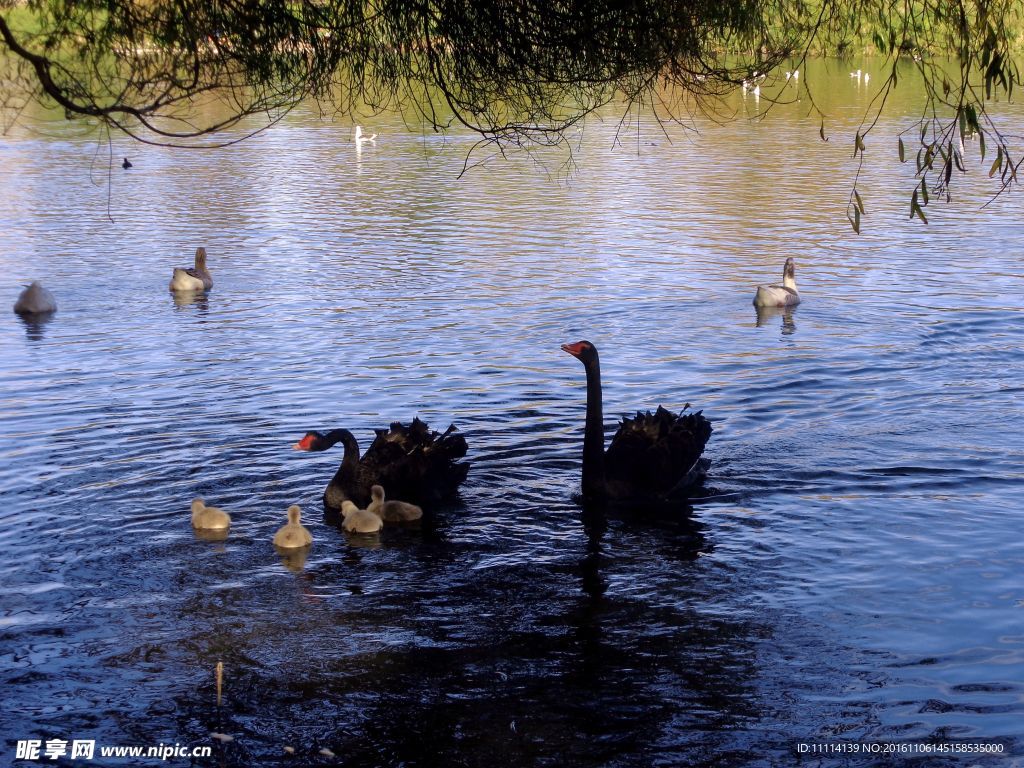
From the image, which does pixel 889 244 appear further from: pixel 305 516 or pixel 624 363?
pixel 305 516

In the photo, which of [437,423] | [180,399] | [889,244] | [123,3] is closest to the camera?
[123,3]

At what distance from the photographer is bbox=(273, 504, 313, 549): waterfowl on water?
875cm

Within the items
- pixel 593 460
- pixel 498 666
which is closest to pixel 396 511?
pixel 593 460

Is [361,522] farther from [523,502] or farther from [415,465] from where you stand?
[523,502]

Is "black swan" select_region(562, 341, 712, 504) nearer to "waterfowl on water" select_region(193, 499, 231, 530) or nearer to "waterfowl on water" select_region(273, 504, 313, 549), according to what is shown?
"waterfowl on water" select_region(273, 504, 313, 549)

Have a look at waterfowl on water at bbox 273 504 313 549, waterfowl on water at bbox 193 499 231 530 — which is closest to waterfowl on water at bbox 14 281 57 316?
waterfowl on water at bbox 193 499 231 530

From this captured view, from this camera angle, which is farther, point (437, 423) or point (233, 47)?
point (437, 423)

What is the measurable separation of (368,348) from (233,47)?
7.07m

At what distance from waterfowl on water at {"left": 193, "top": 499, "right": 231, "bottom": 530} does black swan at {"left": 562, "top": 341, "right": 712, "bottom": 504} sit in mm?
2804

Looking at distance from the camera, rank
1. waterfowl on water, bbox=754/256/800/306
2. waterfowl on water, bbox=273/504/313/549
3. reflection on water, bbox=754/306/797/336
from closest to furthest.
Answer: waterfowl on water, bbox=273/504/313/549, reflection on water, bbox=754/306/797/336, waterfowl on water, bbox=754/256/800/306

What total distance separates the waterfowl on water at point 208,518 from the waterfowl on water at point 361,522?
2.85 ft

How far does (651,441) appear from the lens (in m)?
10.0

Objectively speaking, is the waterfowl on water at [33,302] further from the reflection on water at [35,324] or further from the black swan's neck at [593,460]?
the black swan's neck at [593,460]

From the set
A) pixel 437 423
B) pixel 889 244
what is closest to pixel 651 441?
pixel 437 423
